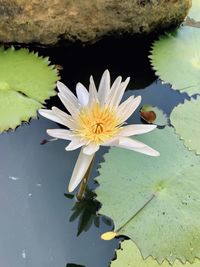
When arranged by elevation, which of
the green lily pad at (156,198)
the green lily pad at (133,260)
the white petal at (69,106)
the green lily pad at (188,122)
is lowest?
the green lily pad at (133,260)

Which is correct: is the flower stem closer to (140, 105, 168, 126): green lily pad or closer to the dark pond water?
the dark pond water

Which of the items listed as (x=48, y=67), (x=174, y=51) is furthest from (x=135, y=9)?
(x=48, y=67)

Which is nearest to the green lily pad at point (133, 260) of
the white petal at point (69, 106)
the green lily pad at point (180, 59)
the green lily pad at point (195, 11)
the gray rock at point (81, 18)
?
the white petal at point (69, 106)

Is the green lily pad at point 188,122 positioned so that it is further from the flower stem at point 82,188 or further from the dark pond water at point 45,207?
the flower stem at point 82,188

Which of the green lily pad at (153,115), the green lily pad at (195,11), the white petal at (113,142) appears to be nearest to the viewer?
the white petal at (113,142)

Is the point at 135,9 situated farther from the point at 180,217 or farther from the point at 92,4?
the point at 180,217

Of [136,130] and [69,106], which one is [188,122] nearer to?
[136,130]

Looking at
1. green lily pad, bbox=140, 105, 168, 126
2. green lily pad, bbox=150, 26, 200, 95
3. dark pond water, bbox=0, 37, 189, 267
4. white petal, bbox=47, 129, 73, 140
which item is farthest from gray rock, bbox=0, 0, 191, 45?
white petal, bbox=47, 129, 73, 140
